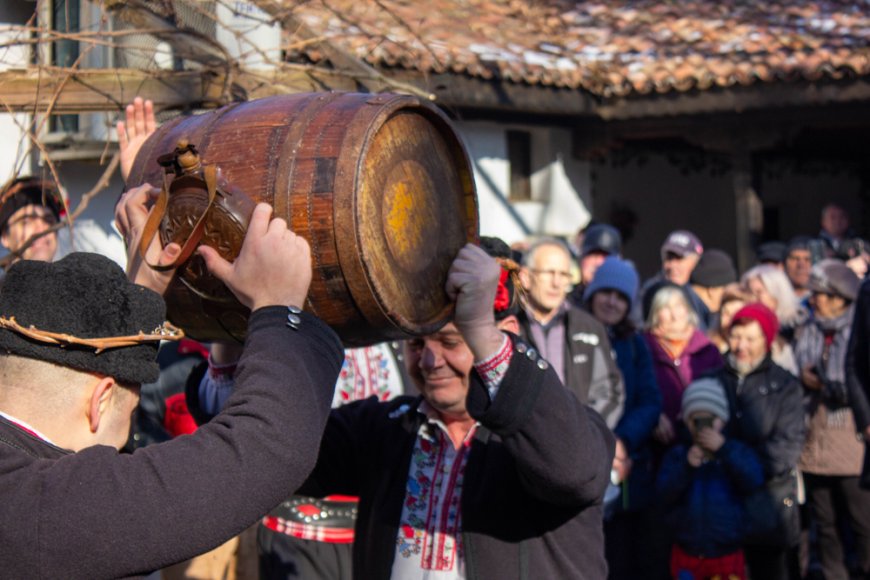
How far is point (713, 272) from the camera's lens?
26.9 feet

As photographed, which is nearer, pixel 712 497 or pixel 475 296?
pixel 475 296

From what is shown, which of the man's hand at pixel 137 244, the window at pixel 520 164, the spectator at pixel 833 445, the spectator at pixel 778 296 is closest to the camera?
the man's hand at pixel 137 244

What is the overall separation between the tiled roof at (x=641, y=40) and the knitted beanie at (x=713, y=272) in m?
2.53

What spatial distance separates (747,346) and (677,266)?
2.20m

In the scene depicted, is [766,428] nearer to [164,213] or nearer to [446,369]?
[446,369]

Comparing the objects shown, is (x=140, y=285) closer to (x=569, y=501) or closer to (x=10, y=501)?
(x=10, y=501)

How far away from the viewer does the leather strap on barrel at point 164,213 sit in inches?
77.7

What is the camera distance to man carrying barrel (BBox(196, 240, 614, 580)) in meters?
2.47

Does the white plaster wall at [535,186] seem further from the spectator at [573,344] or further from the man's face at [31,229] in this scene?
the man's face at [31,229]

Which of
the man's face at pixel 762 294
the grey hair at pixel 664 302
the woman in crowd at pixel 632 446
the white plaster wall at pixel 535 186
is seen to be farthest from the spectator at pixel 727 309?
the white plaster wall at pixel 535 186

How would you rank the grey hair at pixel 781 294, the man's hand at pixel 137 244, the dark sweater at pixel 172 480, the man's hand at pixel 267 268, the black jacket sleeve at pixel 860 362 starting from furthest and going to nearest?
1. the grey hair at pixel 781 294
2. the black jacket sleeve at pixel 860 362
3. the man's hand at pixel 137 244
4. the man's hand at pixel 267 268
5. the dark sweater at pixel 172 480

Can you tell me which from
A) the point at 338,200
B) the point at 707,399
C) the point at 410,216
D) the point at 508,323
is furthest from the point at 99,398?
the point at 707,399

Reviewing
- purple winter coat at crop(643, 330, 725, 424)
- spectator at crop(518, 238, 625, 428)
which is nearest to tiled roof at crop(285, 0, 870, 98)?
purple winter coat at crop(643, 330, 725, 424)

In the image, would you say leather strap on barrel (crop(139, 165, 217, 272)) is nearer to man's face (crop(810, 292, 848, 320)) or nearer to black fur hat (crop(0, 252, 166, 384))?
black fur hat (crop(0, 252, 166, 384))
